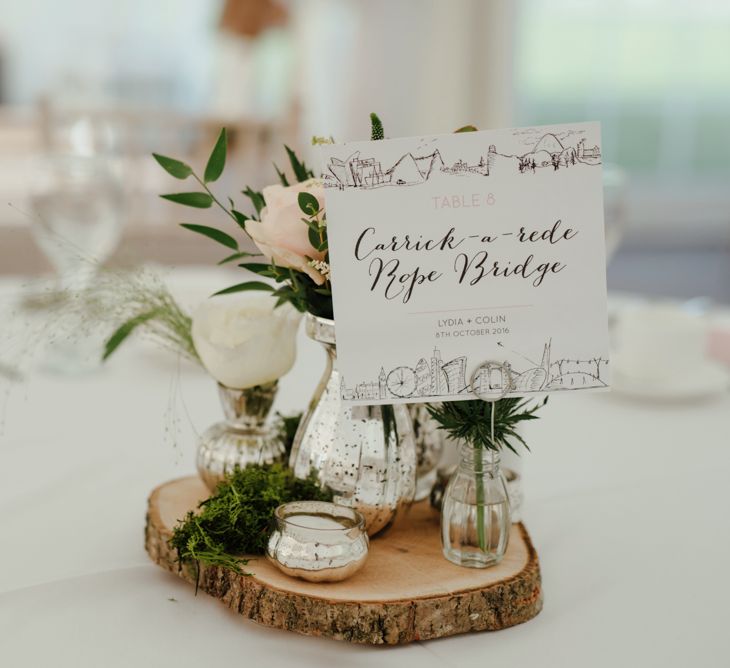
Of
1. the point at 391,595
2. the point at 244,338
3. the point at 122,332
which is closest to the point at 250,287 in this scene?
the point at 244,338

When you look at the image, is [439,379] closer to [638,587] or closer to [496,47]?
[638,587]

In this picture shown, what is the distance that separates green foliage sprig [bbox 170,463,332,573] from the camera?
65 cm

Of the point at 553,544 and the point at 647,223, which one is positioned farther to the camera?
the point at 647,223

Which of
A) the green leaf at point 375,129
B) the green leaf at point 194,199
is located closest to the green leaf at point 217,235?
the green leaf at point 194,199

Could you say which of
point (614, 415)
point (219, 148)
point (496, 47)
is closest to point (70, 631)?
point (219, 148)

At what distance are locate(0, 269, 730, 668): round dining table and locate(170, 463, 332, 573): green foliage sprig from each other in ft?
0.15

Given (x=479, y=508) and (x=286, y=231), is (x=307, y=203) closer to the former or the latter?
(x=286, y=231)

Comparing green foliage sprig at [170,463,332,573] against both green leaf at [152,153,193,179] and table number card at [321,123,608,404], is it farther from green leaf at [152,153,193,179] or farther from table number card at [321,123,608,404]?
green leaf at [152,153,193,179]

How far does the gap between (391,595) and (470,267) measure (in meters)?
0.23

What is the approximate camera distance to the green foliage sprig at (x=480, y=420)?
2.14 ft

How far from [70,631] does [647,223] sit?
6560mm

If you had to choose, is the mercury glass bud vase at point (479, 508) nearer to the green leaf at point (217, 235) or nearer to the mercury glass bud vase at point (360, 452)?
the mercury glass bud vase at point (360, 452)

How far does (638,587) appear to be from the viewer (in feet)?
2.32

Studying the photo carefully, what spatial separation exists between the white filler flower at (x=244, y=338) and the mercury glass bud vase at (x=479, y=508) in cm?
18
